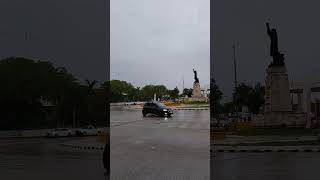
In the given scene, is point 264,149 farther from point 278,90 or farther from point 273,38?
point 273,38

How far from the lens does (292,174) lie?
10.6 metres

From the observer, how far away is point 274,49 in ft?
96.3

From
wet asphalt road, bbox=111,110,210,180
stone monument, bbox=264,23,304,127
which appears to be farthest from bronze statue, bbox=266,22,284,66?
wet asphalt road, bbox=111,110,210,180

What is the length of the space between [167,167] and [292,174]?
3049 mm

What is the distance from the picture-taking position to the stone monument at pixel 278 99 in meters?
27.7

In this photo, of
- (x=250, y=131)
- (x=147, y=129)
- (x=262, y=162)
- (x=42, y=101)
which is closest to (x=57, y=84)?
(x=42, y=101)

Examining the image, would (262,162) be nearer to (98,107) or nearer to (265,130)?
(265,130)

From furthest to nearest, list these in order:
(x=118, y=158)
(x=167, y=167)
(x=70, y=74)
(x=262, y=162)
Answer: (x=70, y=74), (x=118, y=158), (x=262, y=162), (x=167, y=167)

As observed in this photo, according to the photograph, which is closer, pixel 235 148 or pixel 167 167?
pixel 167 167

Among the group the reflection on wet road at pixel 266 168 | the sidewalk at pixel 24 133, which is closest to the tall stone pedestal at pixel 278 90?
the reflection on wet road at pixel 266 168

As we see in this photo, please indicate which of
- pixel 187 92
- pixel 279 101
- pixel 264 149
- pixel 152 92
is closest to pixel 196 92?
pixel 187 92

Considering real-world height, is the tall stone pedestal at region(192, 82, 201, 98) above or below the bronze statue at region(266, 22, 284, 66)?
below

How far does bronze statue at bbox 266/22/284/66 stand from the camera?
28720 millimetres

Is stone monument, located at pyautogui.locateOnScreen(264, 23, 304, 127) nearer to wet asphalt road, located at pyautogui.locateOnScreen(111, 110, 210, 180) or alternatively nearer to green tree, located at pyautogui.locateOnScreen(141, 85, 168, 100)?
wet asphalt road, located at pyautogui.locateOnScreen(111, 110, 210, 180)
